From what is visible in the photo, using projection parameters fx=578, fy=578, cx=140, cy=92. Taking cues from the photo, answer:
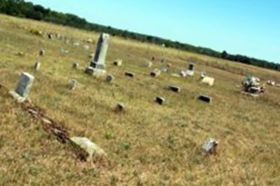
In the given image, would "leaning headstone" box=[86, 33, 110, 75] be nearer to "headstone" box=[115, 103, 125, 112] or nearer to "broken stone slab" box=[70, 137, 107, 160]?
"headstone" box=[115, 103, 125, 112]

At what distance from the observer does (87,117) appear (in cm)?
1923

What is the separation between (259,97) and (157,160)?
27541mm

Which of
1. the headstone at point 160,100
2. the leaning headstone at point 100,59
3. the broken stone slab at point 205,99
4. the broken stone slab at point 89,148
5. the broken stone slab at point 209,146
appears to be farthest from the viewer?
the leaning headstone at point 100,59

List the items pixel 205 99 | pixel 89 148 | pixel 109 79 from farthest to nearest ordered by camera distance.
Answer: pixel 205 99, pixel 109 79, pixel 89 148

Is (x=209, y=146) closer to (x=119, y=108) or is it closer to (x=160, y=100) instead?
(x=119, y=108)

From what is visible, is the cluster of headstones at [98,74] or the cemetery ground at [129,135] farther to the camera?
the cluster of headstones at [98,74]

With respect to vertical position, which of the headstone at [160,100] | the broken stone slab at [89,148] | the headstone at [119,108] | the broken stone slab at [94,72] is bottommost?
the broken stone slab at [94,72]

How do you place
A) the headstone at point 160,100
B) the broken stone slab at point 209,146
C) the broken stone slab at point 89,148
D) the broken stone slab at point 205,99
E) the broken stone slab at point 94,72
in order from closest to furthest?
the broken stone slab at point 89,148
the broken stone slab at point 209,146
the headstone at point 160,100
the broken stone slab at point 205,99
the broken stone slab at point 94,72

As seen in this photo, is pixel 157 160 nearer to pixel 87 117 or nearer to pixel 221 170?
pixel 221 170

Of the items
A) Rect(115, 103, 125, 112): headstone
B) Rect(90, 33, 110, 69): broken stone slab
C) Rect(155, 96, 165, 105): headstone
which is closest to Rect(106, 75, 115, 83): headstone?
Rect(90, 33, 110, 69): broken stone slab

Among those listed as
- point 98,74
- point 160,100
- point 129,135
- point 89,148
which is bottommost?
point 98,74

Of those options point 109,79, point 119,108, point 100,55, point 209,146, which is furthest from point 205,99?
point 209,146

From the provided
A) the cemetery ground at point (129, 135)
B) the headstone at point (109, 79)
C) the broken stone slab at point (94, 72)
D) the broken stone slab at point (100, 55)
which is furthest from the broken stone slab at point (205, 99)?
the broken stone slab at point (100, 55)

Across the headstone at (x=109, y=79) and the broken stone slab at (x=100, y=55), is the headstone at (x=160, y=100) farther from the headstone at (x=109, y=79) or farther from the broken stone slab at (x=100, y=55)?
the broken stone slab at (x=100, y=55)
